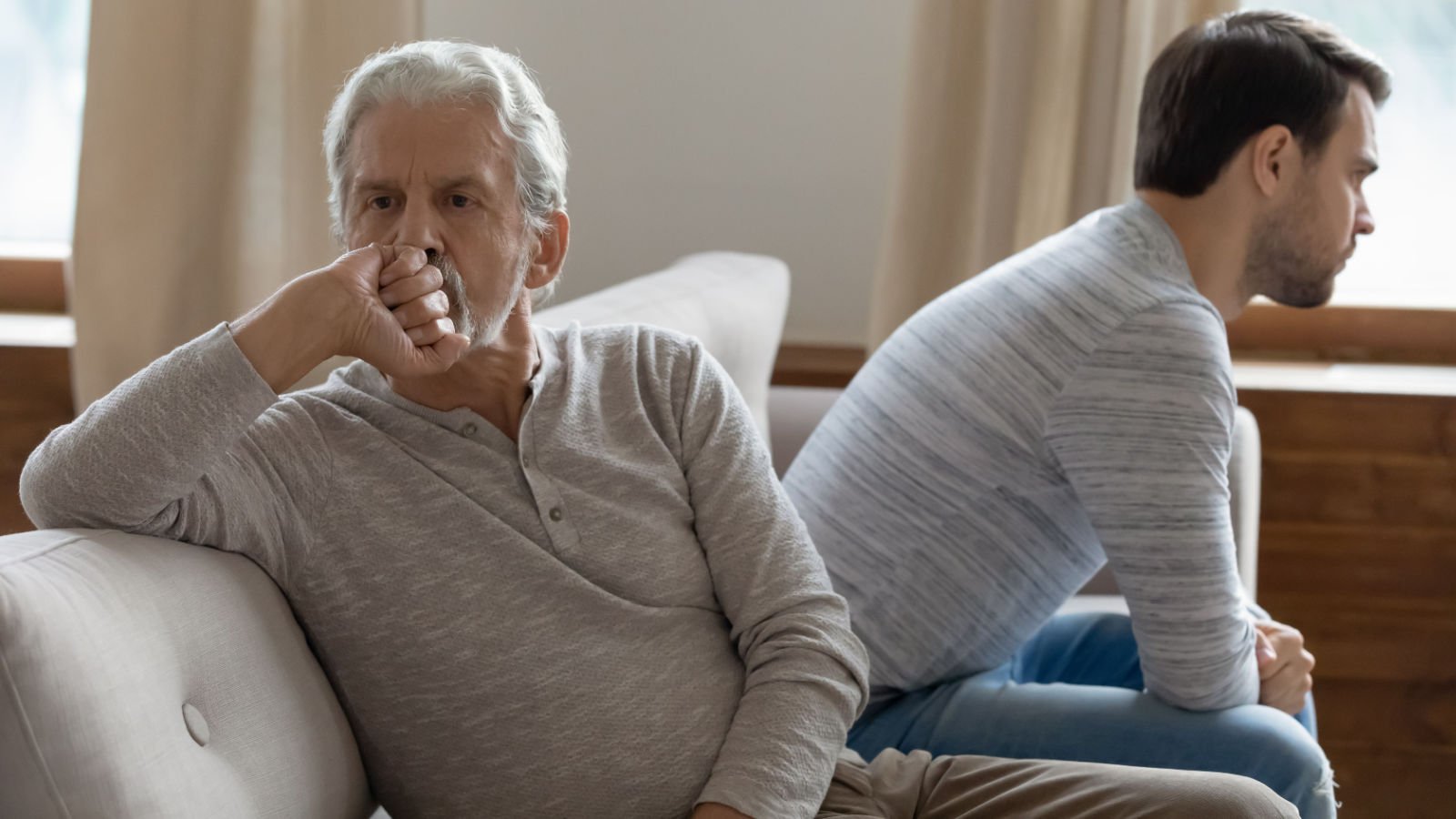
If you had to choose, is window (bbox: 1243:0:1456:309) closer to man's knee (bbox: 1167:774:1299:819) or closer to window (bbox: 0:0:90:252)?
man's knee (bbox: 1167:774:1299:819)

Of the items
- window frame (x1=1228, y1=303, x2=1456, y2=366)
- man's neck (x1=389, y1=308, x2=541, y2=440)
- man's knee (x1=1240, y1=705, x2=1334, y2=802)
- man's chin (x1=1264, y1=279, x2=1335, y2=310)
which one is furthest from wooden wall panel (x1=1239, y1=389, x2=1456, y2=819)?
man's neck (x1=389, y1=308, x2=541, y2=440)

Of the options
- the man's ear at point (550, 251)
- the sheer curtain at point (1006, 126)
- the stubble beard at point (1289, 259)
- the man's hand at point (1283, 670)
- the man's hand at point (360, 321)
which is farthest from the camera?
the sheer curtain at point (1006, 126)

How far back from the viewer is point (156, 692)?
99 centimetres

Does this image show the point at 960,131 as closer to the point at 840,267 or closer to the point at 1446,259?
the point at 840,267

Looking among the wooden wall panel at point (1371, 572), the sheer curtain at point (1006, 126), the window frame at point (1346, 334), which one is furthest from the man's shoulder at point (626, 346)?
the window frame at point (1346, 334)

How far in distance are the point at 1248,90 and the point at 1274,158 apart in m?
0.09

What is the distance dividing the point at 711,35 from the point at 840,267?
51 centimetres

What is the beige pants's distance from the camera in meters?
1.23

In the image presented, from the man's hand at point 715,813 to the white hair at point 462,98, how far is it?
0.57m

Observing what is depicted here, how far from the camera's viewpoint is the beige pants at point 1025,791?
1229 millimetres

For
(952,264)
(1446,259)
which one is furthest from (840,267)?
(1446,259)

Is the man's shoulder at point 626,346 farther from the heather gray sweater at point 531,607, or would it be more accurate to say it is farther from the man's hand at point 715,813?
the man's hand at point 715,813

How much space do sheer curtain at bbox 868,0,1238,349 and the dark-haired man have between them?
2.03 ft

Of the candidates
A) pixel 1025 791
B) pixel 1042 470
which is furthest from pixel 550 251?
pixel 1025 791
